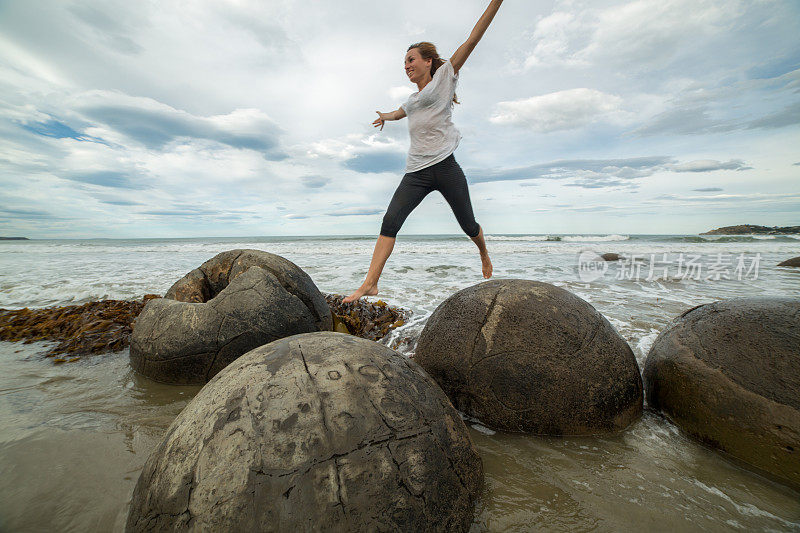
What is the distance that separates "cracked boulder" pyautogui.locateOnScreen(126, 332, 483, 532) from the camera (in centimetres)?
121

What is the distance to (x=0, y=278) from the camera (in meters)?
9.67

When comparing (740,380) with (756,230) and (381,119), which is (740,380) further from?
(756,230)

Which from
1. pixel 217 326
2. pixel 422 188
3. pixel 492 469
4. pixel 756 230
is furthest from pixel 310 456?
pixel 756 230

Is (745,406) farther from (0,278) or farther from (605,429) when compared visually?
(0,278)

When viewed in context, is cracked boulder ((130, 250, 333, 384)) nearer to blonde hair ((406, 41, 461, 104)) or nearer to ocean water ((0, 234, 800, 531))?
ocean water ((0, 234, 800, 531))

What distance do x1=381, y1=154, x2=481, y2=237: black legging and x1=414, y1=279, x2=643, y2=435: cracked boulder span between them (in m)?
1.89

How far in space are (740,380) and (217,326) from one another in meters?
3.91

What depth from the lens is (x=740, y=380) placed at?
7.10 feet

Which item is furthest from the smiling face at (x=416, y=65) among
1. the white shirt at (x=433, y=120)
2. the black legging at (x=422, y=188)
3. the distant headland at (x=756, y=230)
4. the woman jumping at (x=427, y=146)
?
the distant headland at (x=756, y=230)

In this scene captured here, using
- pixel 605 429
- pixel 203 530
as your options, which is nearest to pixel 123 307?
pixel 203 530

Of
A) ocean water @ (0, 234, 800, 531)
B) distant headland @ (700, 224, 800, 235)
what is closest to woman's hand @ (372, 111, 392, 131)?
ocean water @ (0, 234, 800, 531)

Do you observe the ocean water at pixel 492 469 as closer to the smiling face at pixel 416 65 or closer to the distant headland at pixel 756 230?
the smiling face at pixel 416 65

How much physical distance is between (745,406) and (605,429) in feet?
2.53

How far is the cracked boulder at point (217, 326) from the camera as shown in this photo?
3270 millimetres
